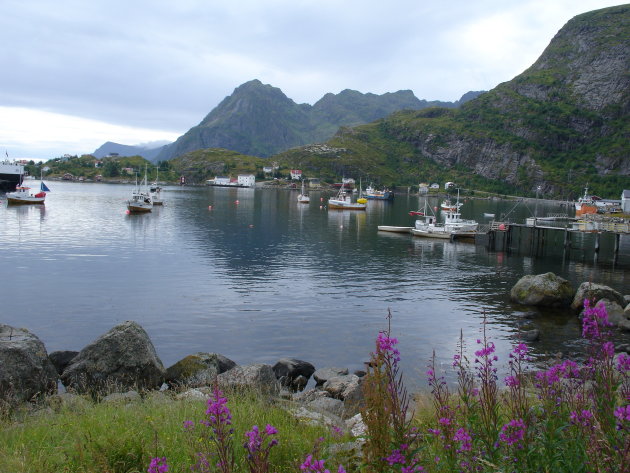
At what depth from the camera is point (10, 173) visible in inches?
5969

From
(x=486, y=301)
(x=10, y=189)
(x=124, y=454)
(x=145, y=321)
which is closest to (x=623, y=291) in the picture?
(x=486, y=301)

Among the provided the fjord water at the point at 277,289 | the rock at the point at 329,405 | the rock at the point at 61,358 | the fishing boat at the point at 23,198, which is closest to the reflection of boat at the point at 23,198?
the fishing boat at the point at 23,198

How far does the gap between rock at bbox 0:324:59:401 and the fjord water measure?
6.52 m

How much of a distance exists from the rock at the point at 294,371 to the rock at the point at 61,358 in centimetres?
903

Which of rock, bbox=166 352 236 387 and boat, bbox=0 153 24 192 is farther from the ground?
boat, bbox=0 153 24 192

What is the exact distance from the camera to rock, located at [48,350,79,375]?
20734 mm

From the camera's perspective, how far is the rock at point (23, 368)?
48.4 ft

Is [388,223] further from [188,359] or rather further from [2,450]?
[2,450]

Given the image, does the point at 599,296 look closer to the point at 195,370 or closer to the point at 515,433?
the point at 195,370

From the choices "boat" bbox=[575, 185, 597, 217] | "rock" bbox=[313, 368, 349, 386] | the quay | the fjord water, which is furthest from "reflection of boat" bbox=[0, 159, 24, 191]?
"rock" bbox=[313, 368, 349, 386]

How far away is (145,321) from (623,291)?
38173 millimetres

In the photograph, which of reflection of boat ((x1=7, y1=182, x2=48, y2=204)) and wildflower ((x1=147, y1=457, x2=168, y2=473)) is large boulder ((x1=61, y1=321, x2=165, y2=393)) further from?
reflection of boat ((x1=7, y1=182, x2=48, y2=204))

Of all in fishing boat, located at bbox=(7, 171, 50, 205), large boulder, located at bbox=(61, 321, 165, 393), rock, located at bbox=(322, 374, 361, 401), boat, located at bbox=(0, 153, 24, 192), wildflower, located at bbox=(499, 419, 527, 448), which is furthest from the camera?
boat, located at bbox=(0, 153, 24, 192)

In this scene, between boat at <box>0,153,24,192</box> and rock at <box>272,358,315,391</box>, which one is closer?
rock at <box>272,358,315,391</box>
